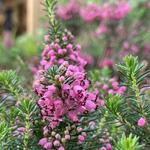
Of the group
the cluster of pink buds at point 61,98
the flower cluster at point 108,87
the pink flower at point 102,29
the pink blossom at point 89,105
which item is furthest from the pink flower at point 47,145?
the pink flower at point 102,29

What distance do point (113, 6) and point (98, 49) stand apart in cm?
28

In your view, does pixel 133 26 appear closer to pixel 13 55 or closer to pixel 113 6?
pixel 113 6

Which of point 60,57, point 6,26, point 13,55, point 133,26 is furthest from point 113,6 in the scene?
point 6,26

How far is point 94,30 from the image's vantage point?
3215 mm

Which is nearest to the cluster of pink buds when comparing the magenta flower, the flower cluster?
the magenta flower

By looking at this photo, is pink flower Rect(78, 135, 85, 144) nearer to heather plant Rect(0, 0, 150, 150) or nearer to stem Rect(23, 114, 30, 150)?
heather plant Rect(0, 0, 150, 150)

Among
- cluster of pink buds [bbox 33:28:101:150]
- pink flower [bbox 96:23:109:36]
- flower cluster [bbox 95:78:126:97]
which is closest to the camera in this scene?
cluster of pink buds [bbox 33:28:101:150]

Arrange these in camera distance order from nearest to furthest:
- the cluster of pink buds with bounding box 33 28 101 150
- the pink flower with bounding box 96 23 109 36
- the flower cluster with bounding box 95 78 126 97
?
the cluster of pink buds with bounding box 33 28 101 150 → the flower cluster with bounding box 95 78 126 97 → the pink flower with bounding box 96 23 109 36

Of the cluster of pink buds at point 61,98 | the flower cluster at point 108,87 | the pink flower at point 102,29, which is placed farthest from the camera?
the pink flower at point 102,29

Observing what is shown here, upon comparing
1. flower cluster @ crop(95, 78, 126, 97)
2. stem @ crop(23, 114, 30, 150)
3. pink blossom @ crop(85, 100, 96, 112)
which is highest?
flower cluster @ crop(95, 78, 126, 97)

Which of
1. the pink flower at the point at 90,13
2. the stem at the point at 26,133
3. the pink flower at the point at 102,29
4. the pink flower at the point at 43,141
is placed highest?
the pink flower at the point at 90,13

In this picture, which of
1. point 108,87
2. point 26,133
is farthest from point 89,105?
point 108,87

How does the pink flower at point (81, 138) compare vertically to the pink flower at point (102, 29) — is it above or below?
below

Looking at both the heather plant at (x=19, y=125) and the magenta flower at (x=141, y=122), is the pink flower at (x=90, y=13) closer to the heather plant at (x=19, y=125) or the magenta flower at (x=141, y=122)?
the heather plant at (x=19, y=125)
